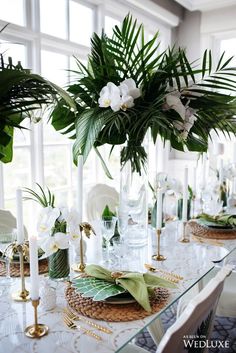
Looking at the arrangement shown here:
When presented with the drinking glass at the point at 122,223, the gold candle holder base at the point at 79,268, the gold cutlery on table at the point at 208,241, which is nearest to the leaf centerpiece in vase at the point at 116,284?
the gold candle holder base at the point at 79,268

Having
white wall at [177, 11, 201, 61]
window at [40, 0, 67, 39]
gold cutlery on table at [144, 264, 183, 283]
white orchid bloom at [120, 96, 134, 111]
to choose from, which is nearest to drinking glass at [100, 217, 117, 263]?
gold cutlery on table at [144, 264, 183, 283]

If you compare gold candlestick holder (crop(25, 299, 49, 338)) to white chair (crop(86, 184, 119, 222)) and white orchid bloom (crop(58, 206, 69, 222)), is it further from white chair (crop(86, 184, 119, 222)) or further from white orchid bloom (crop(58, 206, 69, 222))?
white chair (crop(86, 184, 119, 222))

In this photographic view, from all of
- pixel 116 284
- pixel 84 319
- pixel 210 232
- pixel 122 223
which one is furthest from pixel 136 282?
pixel 210 232

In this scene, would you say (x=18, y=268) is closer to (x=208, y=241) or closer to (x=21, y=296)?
(x=21, y=296)

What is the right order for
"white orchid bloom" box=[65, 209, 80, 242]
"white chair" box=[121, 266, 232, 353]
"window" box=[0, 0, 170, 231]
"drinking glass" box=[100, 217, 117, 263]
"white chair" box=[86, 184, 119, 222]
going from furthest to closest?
"window" box=[0, 0, 170, 231]
"white chair" box=[86, 184, 119, 222]
"drinking glass" box=[100, 217, 117, 263]
"white orchid bloom" box=[65, 209, 80, 242]
"white chair" box=[121, 266, 232, 353]

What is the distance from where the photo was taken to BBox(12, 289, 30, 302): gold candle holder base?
1.02 metres

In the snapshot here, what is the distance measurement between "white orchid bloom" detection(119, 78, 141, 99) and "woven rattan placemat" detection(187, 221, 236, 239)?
721 millimetres

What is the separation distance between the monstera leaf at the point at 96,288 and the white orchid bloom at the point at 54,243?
0.13m

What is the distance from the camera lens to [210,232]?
5.57ft

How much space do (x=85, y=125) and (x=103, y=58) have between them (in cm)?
40

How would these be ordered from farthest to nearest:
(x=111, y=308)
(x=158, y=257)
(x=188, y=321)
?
(x=158, y=257), (x=111, y=308), (x=188, y=321)

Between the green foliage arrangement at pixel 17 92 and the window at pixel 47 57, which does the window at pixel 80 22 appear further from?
the green foliage arrangement at pixel 17 92

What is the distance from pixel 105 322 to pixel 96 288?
128mm

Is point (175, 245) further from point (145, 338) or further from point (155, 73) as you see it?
point (155, 73)
